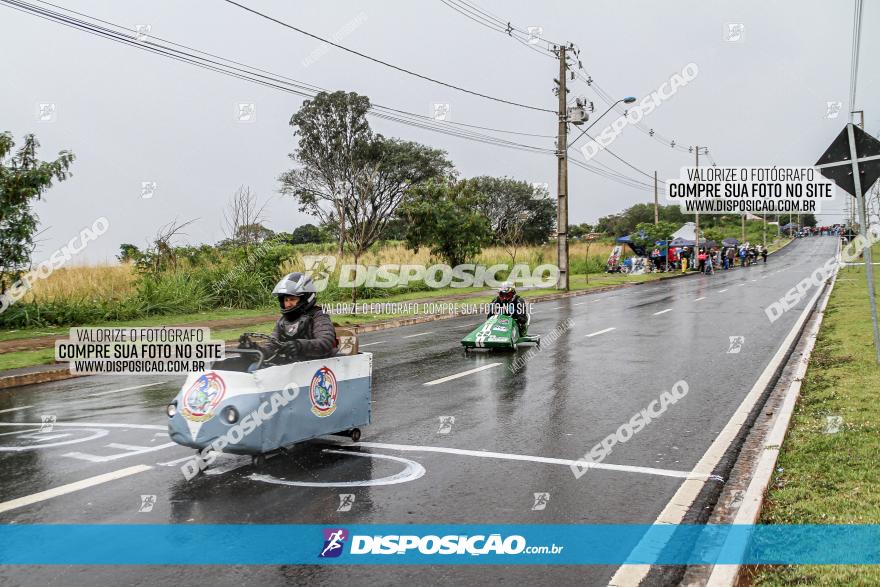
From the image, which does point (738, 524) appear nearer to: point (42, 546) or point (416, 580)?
point (416, 580)

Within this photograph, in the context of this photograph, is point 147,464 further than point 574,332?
No

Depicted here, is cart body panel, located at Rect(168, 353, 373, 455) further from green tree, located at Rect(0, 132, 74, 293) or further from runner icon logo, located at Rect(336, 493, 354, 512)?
green tree, located at Rect(0, 132, 74, 293)

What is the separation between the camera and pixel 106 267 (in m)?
23.0

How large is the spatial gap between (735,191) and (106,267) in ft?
147

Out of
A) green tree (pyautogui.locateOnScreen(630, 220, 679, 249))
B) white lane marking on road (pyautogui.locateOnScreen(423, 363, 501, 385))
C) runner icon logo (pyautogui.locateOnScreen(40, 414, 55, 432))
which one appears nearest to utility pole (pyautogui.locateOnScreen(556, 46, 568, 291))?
white lane marking on road (pyautogui.locateOnScreen(423, 363, 501, 385))

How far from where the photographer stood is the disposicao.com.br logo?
14.9 feet

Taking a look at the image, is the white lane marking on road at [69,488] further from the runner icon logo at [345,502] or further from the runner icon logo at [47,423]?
the runner icon logo at [47,423]

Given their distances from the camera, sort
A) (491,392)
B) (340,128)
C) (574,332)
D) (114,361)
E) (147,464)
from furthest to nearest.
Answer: (340,128) < (574,332) < (114,361) < (491,392) < (147,464)

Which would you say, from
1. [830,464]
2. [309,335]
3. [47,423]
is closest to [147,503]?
[309,335]

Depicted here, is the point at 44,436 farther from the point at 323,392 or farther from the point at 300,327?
the point at 323,392

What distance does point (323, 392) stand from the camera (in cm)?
664

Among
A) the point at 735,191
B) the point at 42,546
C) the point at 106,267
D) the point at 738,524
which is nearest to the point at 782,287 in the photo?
the point at 735,191

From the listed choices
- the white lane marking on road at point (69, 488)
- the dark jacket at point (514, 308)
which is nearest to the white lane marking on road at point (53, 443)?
the white lane marking on road at point (69, 488)

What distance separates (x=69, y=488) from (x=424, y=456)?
309 centimetres
